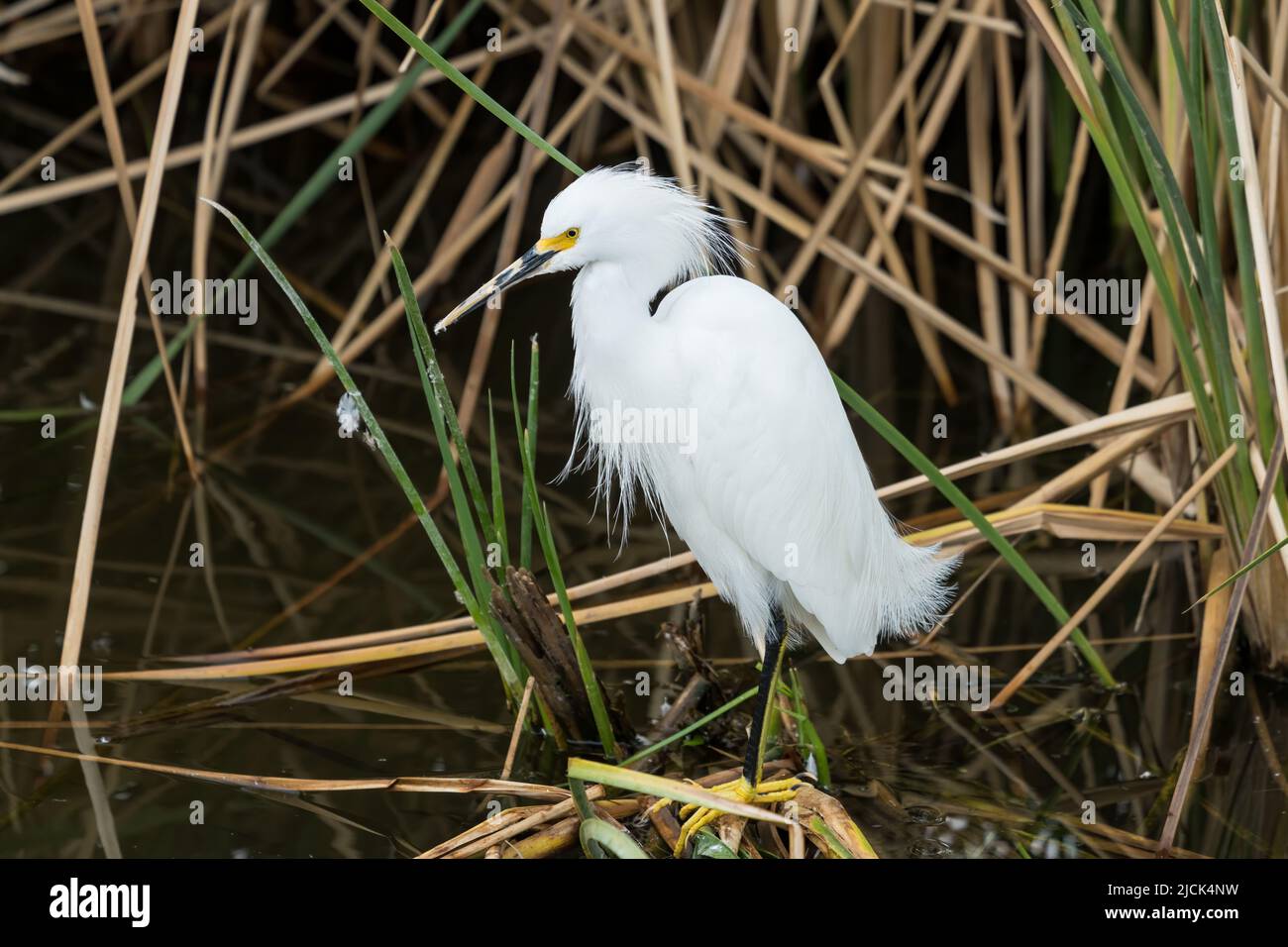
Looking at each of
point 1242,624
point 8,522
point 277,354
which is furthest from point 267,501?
point 1242,624

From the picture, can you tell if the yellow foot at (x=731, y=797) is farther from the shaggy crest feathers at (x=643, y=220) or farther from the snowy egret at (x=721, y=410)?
the shaggy crest feathers at (x=643, y=220)

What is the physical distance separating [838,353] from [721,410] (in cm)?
240

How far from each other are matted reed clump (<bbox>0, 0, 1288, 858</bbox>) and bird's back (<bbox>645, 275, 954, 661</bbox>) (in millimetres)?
119

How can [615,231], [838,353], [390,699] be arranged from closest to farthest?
[615,231]
[390,699]
[838,353]

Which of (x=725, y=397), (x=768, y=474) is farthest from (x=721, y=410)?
(x=768, y=474)

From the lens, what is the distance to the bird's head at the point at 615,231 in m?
2.18

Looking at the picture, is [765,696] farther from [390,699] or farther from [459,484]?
[390,699]

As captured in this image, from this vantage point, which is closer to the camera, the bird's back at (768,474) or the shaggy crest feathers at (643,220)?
the shaggy crest feathers at (643,220)

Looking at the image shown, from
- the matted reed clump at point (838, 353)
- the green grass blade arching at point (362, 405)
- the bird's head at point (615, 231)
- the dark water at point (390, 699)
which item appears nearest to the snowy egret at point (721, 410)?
the bird's head at point (615, 231)

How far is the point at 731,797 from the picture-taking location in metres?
2.24

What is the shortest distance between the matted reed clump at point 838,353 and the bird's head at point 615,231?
0.11m

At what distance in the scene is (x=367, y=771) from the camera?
8.73ft

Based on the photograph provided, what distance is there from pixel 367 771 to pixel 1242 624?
6.10 ft

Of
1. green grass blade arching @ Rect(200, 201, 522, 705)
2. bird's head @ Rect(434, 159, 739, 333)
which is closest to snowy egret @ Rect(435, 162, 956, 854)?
bird's head @ Rect(434, 159, 739, 333)
